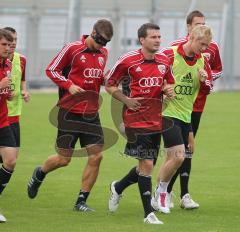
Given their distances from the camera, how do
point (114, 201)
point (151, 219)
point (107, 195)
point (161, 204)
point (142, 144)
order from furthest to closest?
1. point (107, 195)
2. point (161, 204)
3. point (114, 201)
4. point (142, 144)
5. point (151, 219)

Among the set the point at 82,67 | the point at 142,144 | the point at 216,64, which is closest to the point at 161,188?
the point at 142,144

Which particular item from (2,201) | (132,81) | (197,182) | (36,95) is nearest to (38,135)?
(197,182)

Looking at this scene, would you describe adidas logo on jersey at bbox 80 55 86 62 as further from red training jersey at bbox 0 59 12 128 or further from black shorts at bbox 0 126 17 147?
black shorts at bbox 0 126 17 147

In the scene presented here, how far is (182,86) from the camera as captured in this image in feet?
39.0

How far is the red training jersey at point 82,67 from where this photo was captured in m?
11.8

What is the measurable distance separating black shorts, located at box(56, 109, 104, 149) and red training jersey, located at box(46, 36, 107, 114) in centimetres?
15

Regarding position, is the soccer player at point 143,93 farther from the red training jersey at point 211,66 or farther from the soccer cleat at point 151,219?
the red training jersey at point 211,66

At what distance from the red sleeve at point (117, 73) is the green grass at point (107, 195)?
1645mm

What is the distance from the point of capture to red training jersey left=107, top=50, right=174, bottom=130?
10930 millimetres

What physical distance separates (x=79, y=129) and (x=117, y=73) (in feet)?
4.12

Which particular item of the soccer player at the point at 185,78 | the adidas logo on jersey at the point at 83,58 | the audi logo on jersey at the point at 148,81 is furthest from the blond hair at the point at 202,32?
the adidas logo on jersey at the point at 83,58

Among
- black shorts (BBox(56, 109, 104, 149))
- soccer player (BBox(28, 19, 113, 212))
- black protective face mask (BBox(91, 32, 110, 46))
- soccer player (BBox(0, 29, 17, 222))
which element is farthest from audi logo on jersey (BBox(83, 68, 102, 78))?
soccer player (BBox(0, 29, 17, 222))

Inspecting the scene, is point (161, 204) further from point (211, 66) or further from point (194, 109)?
point (211, 66)

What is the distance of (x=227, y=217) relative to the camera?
36.6 feet
